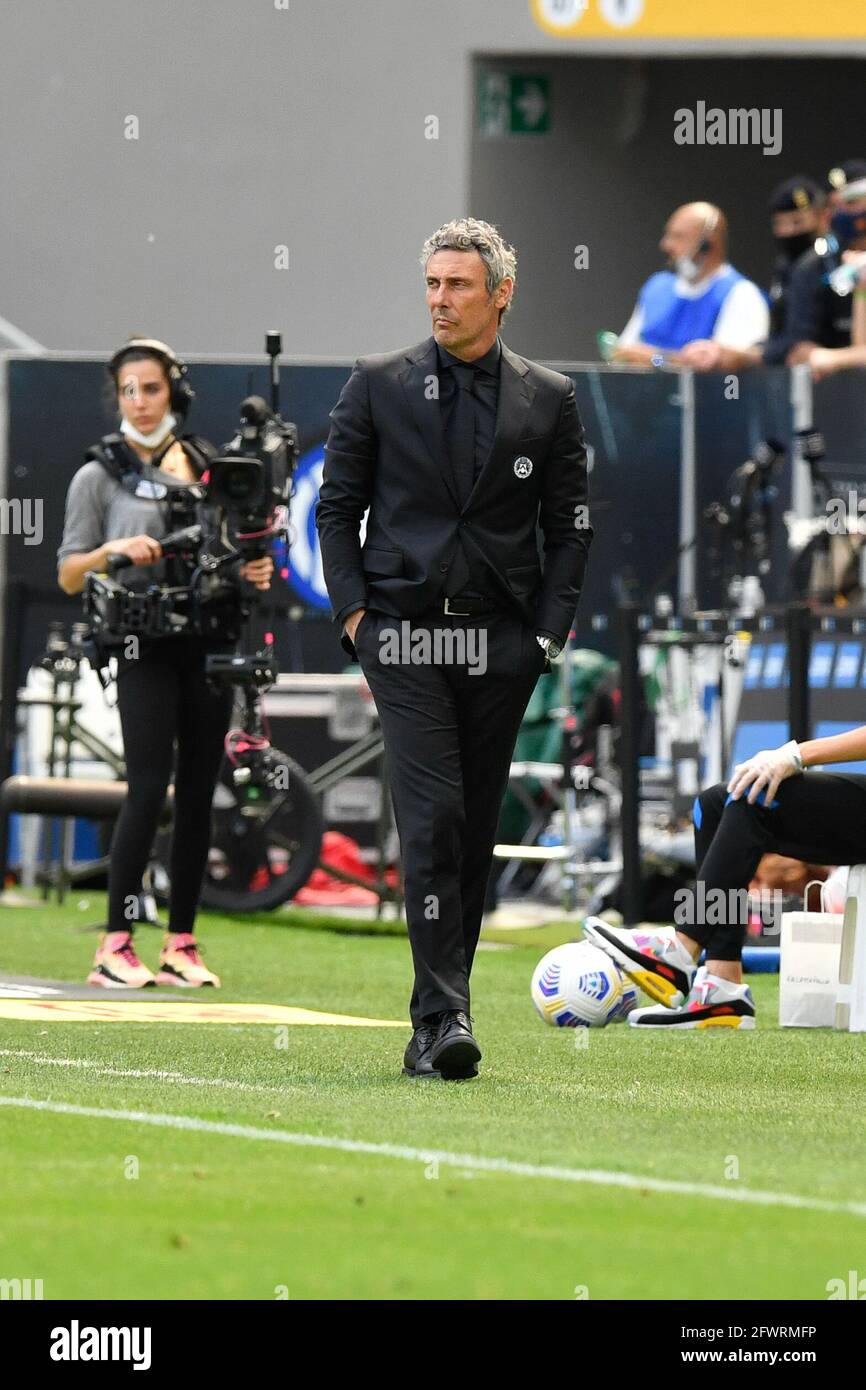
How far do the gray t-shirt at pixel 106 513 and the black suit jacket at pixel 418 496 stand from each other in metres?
2.85

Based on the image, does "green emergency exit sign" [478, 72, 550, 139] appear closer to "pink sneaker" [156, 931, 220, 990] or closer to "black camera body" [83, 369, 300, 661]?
"black camera body" [83, 369, 300, 661]

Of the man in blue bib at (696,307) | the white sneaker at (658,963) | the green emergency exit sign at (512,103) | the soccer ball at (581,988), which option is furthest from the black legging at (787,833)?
the green emergency exit sign at (512,103)

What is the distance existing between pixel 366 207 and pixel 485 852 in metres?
11.9

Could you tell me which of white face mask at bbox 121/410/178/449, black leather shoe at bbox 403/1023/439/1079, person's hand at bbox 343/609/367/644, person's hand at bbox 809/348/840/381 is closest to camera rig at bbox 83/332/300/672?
white face mask at bbox 121/410/178/449

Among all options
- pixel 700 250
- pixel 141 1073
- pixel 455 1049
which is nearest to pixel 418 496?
pixel 455 1049

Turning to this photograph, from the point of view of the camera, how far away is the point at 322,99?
58.1ft

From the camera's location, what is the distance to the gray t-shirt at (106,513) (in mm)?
9234

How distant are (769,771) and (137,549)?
271cm

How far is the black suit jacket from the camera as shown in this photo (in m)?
6.38

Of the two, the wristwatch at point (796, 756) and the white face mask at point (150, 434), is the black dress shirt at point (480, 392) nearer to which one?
the wristwatch at point (796, 756)

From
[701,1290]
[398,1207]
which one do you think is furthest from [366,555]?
[701,1290]

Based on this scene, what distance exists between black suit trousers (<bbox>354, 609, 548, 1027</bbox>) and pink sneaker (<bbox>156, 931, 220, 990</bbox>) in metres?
2.86

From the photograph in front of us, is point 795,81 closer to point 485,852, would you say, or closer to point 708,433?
point 708,433

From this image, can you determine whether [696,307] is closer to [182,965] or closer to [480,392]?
[182,965]
